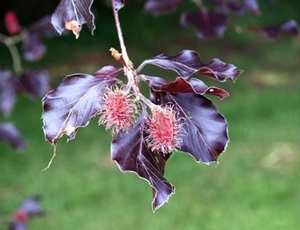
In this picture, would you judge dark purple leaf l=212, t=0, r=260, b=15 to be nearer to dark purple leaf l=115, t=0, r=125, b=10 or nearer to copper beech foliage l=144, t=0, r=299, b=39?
copper beech foliage l=144, t=0, r=299, b=39

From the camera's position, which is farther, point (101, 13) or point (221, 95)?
point (101, 13)

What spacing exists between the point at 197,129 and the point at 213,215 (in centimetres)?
383

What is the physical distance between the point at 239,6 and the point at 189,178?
383 centimetres

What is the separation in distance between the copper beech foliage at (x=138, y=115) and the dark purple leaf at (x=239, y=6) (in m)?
0.73

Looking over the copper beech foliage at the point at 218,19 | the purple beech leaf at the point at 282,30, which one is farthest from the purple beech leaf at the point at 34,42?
the purple beech leaf at the point at 282,30

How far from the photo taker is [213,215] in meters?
4.56

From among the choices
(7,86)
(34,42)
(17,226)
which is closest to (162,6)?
(34,42)

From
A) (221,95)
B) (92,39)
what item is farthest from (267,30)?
(92,39)

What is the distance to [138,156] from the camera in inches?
30.4

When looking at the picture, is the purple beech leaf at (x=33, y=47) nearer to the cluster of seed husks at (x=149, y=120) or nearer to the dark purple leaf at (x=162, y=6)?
the dark purple leaf at (x=162, y=6)

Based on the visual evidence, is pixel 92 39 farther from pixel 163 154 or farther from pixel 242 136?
pixel 163 154

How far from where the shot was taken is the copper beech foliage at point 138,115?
2.48ft

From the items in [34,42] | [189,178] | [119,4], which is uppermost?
[119,4]

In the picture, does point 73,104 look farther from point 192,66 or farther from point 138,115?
point 192,66
